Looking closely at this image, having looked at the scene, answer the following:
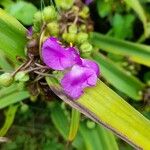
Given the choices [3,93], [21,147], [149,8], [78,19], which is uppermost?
[78,19]

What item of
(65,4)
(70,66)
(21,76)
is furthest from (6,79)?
(65,4)

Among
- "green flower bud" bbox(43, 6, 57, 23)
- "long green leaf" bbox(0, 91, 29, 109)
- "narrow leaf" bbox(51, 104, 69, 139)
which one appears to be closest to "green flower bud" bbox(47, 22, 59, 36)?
"green flower bud" bbox(43, 6, 57, 23)

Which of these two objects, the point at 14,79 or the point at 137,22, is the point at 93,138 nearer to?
the point at 14,79

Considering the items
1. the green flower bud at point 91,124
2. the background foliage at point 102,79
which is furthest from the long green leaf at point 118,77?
the green flower bud at point 91,124

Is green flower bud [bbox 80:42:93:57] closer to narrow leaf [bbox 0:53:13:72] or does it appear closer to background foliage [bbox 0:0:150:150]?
background foliage [bbox 0:0:150:150]

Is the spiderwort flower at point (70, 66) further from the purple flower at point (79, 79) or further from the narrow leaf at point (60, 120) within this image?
the narrow leaf at point (60, 120)

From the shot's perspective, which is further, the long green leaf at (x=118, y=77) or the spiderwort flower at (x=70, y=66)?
the long green leaf at (x=118, y=77)

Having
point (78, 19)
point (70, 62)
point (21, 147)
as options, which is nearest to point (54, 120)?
point (21, 147)
